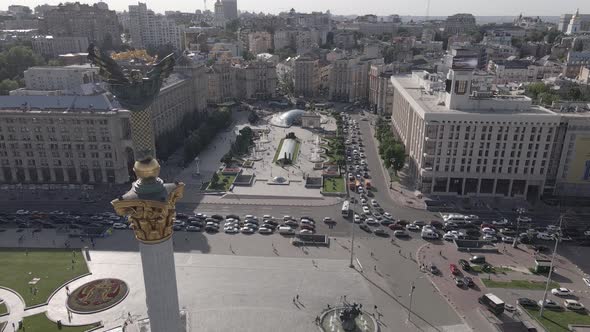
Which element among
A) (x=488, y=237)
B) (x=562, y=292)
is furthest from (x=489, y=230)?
(x=562, y=292)

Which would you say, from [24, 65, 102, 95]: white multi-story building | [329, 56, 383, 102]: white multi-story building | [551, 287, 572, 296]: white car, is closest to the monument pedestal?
[551, 287, 572, 296]: white car

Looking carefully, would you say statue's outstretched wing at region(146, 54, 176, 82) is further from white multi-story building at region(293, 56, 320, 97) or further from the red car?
white multi-story building at region(293, 56, 320, 97)

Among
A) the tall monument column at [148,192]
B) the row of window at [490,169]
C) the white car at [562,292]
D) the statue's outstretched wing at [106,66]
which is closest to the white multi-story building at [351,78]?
the row of window at [490,169]

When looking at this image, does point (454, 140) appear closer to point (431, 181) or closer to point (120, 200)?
point (431, 181)

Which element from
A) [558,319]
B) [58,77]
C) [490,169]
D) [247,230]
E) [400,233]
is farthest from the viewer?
[58,77]

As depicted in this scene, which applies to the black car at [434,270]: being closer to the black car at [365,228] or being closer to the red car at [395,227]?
the red car at [395,227]

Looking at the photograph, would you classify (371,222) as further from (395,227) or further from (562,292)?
(562,292)
